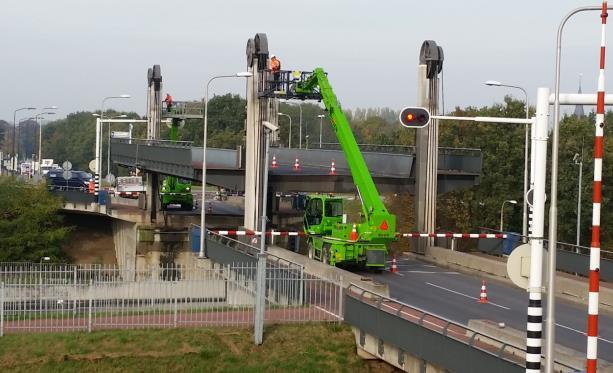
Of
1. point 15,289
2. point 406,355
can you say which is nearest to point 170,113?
point 15,289

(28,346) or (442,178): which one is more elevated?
(442,178)

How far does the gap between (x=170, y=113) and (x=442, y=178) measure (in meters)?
24.4

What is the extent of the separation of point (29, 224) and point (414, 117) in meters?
46.4

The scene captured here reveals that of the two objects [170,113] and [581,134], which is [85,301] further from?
[581,134]

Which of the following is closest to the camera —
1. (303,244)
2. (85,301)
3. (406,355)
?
(406,355)

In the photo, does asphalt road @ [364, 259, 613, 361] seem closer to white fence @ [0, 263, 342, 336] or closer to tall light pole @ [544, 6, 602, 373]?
white fence @ [0, 263, 342, 336]

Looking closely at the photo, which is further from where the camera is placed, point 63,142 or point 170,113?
point 63,142

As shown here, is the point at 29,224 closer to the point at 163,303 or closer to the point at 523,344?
the point at 163,303

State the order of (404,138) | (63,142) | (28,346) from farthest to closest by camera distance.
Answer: (63,142) → (404,138) → (28,346)

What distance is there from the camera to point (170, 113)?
61531 mm

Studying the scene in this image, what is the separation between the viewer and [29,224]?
5856 cm

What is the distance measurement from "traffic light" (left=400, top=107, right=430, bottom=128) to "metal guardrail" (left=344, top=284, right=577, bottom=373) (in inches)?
158

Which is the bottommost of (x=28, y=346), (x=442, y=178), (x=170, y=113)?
(x=28, y=346)

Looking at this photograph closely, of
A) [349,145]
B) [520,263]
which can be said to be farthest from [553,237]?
[349,145]
